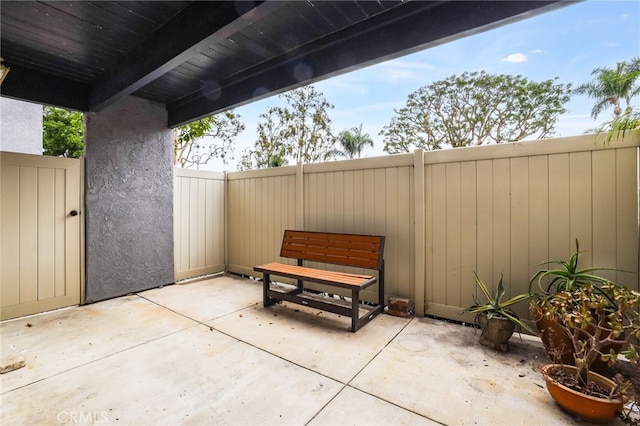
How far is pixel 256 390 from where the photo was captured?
1.98 metres

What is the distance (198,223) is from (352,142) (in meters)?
13.0

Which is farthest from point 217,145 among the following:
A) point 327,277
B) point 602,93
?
point 602,93

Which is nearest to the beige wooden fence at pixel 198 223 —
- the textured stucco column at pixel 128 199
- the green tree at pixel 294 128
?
the textured stucco column at pixel 128 199

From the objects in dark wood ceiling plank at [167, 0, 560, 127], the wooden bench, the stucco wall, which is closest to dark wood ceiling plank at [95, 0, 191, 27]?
dark wood ceiling plank at [167, 0, 560, 127]

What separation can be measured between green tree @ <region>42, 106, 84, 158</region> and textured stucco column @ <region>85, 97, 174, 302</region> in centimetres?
1243

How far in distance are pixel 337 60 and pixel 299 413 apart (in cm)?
293

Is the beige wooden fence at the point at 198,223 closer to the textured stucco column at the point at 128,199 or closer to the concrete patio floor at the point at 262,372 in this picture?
the textured stucco column at the point at 128,199

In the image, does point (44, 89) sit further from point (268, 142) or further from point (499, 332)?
point (268, 142)

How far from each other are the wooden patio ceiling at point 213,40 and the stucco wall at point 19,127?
6.89 metres

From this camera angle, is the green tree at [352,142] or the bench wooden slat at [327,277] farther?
the green tree at [352,142]

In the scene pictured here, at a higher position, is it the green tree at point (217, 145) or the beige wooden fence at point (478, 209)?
the green tree at point (217, 145)

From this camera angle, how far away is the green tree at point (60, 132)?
43.5 ft

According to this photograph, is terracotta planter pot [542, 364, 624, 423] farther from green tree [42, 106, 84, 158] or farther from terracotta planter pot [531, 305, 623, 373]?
green tree [42, 106, 84, 158]

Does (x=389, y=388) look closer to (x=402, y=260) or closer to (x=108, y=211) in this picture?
(x=402, y=260)
